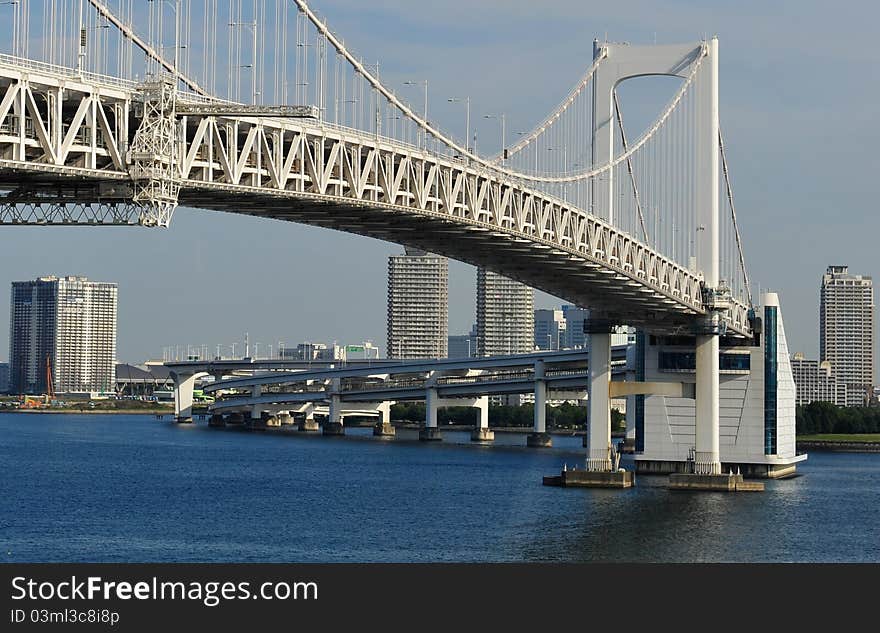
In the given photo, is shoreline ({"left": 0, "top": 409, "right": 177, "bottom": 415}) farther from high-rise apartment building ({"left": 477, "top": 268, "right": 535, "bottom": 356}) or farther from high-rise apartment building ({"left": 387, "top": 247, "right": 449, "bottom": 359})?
high-rise apartment building ({"left": 477, "top": 268, "right": 535, "bottom": 356})

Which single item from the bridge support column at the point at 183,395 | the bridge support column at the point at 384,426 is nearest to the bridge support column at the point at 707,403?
the bridge support column at the point at 384,426

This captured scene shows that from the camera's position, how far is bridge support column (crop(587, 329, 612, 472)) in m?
50.5

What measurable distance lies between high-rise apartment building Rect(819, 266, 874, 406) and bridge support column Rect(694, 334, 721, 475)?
445 ft

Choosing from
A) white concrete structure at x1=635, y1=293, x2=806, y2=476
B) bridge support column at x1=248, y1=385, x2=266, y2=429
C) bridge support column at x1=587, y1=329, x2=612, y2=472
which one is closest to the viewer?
bridge support column at x1=587, y1=329, x2=612, y2=472

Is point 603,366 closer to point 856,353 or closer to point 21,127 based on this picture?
point 21,127

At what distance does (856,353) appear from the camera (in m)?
185

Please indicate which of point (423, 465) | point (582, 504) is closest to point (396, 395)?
point (423, 465)

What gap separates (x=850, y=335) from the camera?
611 feet

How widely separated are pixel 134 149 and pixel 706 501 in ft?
84.7

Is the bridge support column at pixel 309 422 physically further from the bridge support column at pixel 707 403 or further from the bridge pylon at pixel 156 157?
the bridge pylon at pixel 156 157

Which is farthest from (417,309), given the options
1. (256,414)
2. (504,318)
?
(256,414)

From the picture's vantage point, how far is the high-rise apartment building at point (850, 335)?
18400cm

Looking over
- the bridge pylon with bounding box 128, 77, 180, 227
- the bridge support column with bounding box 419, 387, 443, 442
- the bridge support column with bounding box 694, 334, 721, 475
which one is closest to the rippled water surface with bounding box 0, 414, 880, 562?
the bridge support column with bounding box 694, 334, 721, 475

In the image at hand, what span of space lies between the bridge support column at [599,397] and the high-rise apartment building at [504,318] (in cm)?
14457
